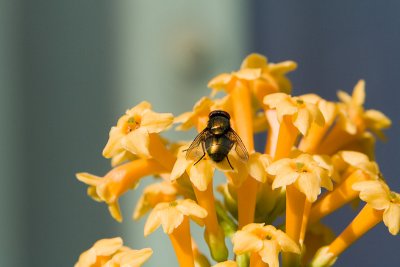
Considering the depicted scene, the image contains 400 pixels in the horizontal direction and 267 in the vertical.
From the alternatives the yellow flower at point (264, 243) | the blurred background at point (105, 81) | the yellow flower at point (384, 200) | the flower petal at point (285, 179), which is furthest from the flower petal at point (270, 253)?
the blurred background at point (105, 81)

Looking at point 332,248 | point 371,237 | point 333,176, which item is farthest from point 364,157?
point 371,237

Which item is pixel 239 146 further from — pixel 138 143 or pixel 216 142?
pixel 138 143

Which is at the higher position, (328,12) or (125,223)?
(328,12)

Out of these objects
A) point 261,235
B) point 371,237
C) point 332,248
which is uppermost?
point 261,235

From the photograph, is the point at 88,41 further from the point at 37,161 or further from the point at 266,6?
the point at 266,6

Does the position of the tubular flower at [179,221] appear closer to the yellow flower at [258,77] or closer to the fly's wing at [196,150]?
the fly's wing at [196,150]

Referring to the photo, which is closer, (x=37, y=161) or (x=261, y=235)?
(x=261, y=235)

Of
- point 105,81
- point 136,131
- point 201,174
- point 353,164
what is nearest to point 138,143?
point 136,131
